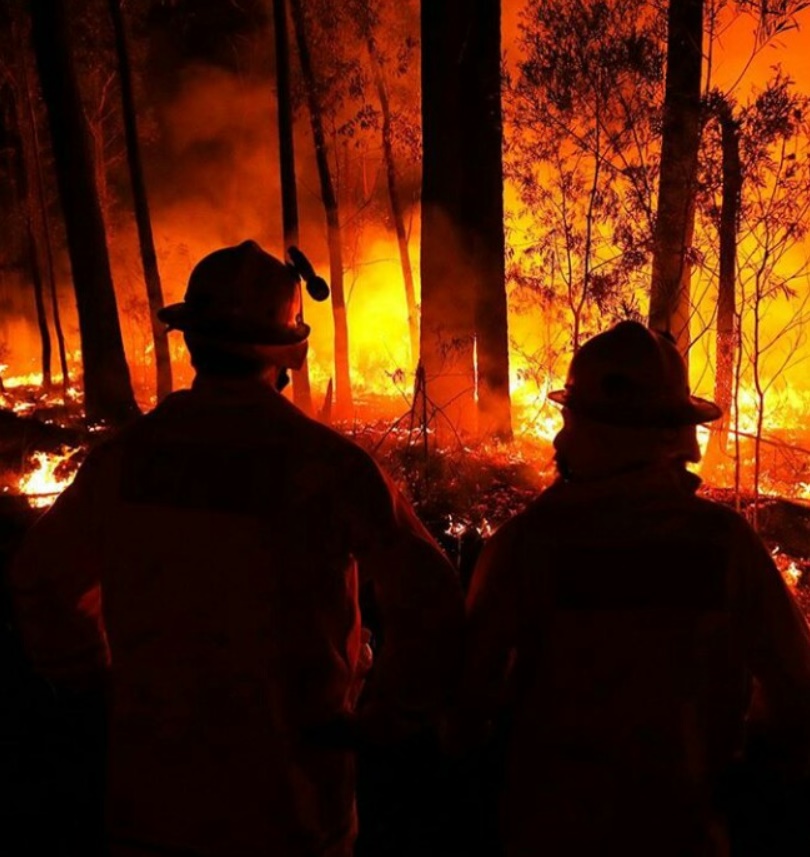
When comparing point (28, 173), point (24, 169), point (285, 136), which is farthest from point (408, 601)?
point (24, 169)

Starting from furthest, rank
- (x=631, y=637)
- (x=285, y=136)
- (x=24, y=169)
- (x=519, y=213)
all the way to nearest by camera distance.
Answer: (x=24, y=169) → (x=285, y=136) → (x=519, y=213) → (x=631, y=637)

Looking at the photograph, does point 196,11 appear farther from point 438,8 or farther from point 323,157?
point 438,8

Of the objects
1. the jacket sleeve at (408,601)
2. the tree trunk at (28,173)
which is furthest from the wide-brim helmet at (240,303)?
the tree trunk at (28,173)

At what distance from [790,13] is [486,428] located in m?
6.84

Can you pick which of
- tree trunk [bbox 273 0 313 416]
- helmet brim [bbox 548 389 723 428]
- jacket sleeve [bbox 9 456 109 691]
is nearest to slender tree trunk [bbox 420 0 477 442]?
tree trunk [bbox 273 0 313 416]

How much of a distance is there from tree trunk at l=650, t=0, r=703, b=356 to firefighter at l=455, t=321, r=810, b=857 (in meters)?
7.87

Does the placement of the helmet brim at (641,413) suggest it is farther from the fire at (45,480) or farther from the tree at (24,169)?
the tree at (24,169)

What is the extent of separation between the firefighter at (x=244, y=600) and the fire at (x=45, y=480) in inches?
269

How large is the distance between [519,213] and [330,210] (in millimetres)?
6705

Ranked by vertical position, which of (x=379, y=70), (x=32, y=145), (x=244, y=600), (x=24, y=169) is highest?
(x=379, y=70)

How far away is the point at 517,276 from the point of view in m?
13.2

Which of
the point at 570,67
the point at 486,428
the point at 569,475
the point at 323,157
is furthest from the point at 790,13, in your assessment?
the point at 323,157

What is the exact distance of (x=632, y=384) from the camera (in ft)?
7.55

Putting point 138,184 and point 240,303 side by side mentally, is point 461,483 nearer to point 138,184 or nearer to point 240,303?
point 240,303
